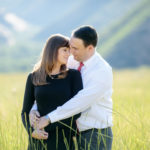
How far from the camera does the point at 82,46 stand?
3988mm

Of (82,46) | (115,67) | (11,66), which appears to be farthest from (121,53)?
(82,46)

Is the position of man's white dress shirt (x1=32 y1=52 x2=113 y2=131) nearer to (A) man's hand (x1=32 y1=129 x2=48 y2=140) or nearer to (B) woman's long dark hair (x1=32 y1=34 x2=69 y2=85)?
(A) man's hand (x1=32 y1=129 x2=48 y2=140)

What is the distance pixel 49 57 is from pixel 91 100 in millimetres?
591

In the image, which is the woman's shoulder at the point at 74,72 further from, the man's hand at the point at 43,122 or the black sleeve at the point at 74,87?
the man's hand at the point at 43,122

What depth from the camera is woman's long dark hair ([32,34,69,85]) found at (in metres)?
3.72

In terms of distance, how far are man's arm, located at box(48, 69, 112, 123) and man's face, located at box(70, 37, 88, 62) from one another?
30 centimetres

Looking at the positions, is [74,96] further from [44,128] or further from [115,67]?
[115,67]

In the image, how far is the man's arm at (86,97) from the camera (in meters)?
3.56

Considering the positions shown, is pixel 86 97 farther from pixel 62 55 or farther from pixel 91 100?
pixel 62 55

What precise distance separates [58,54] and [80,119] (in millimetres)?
694

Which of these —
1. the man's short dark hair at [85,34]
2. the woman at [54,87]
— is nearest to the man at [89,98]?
the man's short dark hair at [85,34]

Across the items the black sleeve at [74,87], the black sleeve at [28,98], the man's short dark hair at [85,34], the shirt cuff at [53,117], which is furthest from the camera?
the man's short dark hair at [85,34]

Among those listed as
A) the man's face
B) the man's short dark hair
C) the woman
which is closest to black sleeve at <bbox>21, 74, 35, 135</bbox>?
the woman

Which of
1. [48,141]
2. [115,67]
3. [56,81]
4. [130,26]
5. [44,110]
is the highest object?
[130,26]
